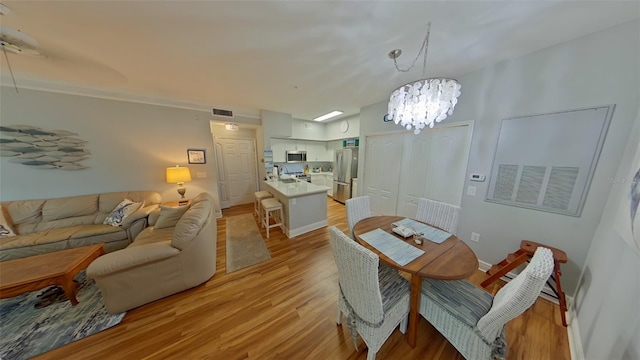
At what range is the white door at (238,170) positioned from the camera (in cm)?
451

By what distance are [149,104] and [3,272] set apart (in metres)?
2.73

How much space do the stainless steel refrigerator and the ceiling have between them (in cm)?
204

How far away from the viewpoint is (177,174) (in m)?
3.12

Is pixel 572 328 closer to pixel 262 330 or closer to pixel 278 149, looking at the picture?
pixel 262 330

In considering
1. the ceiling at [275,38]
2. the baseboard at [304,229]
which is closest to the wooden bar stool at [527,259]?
the ceiling at [275,38]

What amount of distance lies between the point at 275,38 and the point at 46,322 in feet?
11.1

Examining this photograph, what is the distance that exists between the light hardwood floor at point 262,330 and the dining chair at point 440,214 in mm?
773

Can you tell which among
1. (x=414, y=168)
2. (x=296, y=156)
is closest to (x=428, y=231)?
(x=414, y=168)

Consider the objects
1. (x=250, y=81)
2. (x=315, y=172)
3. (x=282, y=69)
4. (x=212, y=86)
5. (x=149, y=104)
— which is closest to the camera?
(x=282, y=69)

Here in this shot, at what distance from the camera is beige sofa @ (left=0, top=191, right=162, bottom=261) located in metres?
2.06

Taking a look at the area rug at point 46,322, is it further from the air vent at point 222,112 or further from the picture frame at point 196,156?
the air vent at point 222,112

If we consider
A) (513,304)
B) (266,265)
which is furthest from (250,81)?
(513,304)

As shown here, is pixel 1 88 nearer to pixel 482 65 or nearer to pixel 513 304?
pixel 513 304

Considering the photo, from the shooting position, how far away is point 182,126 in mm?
3355
